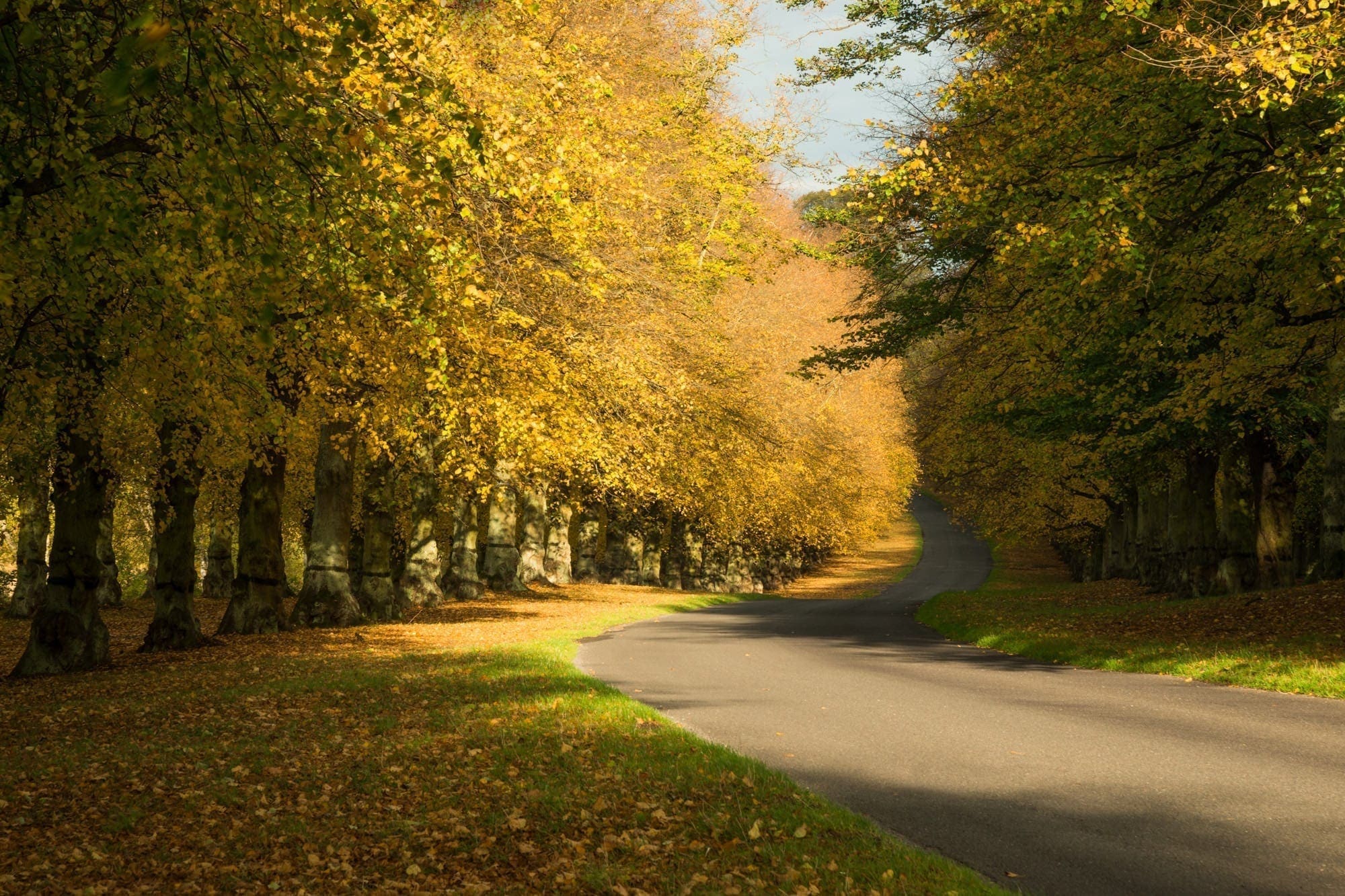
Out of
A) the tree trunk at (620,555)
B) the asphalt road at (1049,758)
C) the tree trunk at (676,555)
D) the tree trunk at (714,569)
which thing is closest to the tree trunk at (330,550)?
the asphalt road at (1049,758)

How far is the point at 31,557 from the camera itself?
97.8 feet

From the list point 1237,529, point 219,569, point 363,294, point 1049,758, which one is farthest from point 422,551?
point 1049,758

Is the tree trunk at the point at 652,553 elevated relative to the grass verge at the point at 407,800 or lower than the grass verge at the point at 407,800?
elevated

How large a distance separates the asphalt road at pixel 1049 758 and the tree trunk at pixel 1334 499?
8.52m

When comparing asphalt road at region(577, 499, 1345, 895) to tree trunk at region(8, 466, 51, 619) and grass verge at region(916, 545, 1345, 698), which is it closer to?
grass verge at region(916, 545, 1345, 698)

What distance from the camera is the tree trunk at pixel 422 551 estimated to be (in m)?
29.1

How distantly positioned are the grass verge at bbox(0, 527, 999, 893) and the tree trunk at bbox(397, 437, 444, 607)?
44.4ft

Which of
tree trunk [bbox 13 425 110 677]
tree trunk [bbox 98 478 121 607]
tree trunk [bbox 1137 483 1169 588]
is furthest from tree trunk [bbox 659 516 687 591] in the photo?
tree trunk [bbox 13 425 110 677]

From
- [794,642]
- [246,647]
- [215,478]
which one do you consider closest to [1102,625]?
[794,642]

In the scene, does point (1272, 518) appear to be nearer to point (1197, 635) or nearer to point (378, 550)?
point (1197, 635)

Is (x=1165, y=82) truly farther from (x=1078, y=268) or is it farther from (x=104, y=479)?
(x=104, y=479)

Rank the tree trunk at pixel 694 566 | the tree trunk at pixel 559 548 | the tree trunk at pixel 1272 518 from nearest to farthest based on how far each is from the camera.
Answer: the tree trunk at pixel 1272 518 → the tree trunk at pixel 559 548 → the tree trunk at pixel 694 566

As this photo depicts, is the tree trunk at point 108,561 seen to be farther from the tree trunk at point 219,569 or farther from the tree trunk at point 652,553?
the tree trunk at point 652,553

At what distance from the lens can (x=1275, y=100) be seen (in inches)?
484
